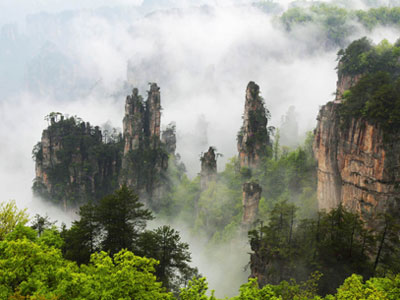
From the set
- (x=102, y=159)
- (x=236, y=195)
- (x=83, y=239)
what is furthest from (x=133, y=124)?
(x=83, y=239)

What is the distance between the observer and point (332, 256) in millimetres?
34469

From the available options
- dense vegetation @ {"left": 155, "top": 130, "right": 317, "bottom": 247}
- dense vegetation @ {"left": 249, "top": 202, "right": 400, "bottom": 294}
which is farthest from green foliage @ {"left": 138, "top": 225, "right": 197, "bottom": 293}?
dense vegetation @ {"left": 155, "top": 130, "right": 317, "bottom": 247}

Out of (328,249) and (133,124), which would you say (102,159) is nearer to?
(133,124)

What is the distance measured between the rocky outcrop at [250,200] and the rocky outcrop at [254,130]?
55.7 ft

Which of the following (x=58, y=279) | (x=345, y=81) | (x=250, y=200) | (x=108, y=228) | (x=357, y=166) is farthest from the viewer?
(x=345, y=81)

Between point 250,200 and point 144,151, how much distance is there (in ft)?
125

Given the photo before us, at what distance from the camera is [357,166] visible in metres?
39.6

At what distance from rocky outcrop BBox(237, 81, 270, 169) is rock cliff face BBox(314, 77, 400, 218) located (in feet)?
85.8

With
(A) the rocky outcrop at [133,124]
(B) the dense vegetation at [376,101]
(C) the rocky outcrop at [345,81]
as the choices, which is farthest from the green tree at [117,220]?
(A) the rocky outcrop at [133,124]

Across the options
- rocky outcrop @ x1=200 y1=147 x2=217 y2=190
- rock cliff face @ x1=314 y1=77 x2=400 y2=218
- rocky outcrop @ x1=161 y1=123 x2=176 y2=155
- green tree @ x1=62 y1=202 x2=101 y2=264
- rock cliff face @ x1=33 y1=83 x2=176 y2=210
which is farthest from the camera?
rocky outcrop @ x1=161 y1=123 x2=176 y2=155

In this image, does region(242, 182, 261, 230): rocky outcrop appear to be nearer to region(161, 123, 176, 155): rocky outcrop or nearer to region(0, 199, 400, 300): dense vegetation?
region(0, 199, 400, 300): dense vegetation

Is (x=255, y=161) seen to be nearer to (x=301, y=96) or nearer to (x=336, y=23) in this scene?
(x=301, y=96)

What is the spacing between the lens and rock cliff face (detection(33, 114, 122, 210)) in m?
91.7

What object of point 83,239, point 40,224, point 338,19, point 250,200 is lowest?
point 83,239
